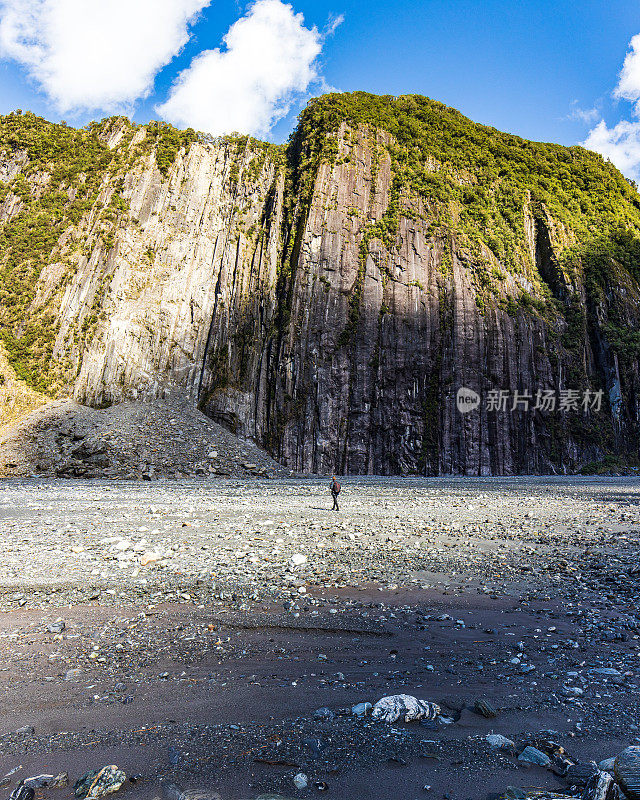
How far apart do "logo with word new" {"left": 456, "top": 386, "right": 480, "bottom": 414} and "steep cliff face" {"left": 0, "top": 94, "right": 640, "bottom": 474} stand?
31.1 inches

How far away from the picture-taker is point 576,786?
272 centimetres

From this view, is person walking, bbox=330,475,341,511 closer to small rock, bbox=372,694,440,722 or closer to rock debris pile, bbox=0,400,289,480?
small rock, bbox=372,694,440,722

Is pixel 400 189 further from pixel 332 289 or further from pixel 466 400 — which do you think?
pixel 466 400

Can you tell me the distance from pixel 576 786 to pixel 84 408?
4302cm

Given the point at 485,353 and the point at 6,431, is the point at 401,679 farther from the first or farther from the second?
the point at 485,353

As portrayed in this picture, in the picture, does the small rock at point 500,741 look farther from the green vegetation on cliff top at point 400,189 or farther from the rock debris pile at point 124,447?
the green vegetation on cliff top at point 400,189

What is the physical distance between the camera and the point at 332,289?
4400 centimetres

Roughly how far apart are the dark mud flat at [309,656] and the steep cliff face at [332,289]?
101 feet

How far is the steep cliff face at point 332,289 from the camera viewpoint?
4147cm

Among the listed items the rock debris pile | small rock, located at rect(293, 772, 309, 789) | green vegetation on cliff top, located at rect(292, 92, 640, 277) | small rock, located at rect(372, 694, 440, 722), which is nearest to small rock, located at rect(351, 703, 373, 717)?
small rock, located at rect(372, 694, 440, 722)

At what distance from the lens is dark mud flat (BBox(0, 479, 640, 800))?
3088mm

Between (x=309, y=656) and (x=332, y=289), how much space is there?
41521 mm

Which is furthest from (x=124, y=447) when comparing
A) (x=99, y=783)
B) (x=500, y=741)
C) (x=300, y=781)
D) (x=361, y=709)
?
(x=500, y=741)

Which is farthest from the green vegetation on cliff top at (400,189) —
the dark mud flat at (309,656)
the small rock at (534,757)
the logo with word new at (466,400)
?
the small rock at (534,757)
